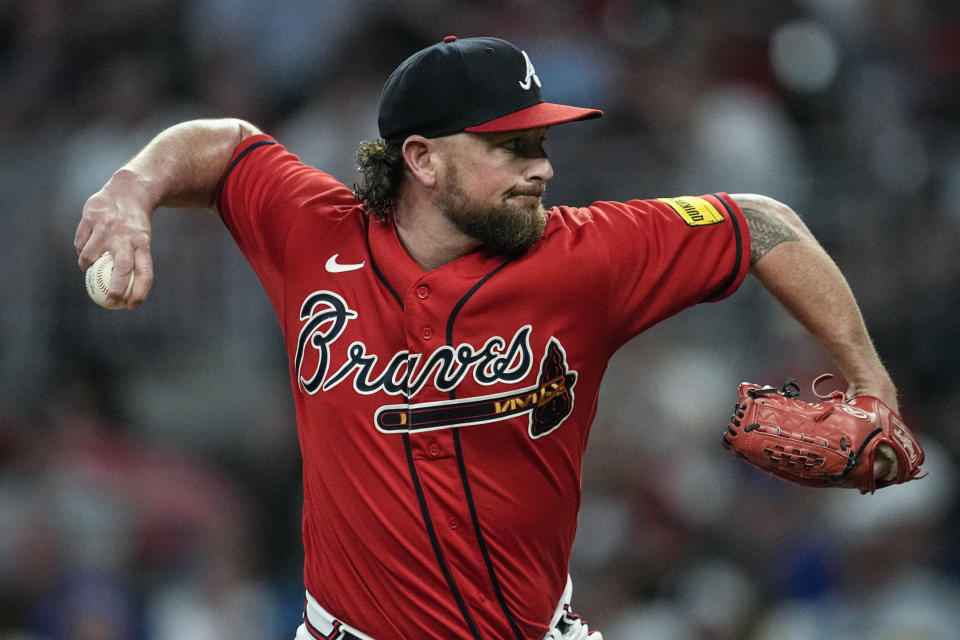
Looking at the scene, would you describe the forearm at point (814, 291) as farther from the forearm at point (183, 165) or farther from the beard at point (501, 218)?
the forearm at point (183, 165)

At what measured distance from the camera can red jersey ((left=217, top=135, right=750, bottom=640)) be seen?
2650 mm

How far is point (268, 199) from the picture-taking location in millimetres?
2898

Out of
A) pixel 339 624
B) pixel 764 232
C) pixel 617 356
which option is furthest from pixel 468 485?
pixel 617 356

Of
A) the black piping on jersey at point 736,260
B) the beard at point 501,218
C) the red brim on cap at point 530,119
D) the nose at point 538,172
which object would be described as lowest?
the black piping on jersey at point 736,260

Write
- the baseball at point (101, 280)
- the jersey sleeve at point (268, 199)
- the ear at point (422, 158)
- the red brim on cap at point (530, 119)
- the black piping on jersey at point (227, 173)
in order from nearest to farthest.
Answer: the baseball at point (101, 280), the red brim on cap at point (530, 119), the ear at point (422, 158), the jersey sleeve at point (268, 199), the black piping on jersey at point (227, 173)

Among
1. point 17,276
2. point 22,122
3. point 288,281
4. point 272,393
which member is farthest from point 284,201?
point 22,122

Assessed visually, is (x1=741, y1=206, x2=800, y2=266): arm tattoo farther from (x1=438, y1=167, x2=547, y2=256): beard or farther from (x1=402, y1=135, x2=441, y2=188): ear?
(x1=402, y1=135, x2=441, y2=188): ear

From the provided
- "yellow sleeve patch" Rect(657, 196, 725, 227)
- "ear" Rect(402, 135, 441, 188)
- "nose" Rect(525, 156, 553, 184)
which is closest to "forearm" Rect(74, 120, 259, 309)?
"ear" Rect(402, 135, 441, 188)

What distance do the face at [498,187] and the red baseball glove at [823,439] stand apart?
2.27ft

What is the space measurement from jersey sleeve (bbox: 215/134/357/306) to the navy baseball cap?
0.24 meters

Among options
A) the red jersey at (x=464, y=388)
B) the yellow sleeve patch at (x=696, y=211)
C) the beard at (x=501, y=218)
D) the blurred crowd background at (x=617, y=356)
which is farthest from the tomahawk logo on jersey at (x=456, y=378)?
the blurred crowd background at (x=617, y=356)

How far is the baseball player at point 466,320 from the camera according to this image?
2650 millimetres

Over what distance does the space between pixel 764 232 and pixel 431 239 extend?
0.79 metres

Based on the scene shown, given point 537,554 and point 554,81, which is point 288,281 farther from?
point 554,81
